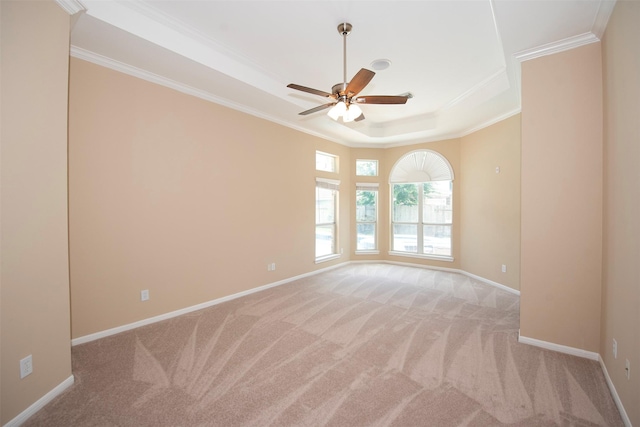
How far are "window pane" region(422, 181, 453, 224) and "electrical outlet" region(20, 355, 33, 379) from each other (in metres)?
6.35

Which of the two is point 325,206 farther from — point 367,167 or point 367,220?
point 367,167

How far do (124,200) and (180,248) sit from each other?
859mm

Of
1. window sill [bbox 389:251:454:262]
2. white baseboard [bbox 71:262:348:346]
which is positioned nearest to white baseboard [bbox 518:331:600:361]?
window sill [bbox 389:251:454:262]

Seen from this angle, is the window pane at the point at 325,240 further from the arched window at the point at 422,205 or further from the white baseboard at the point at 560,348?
the white baseboard at the point at 560,348

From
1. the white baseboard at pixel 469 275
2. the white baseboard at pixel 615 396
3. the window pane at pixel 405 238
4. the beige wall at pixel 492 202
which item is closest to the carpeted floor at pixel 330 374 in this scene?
the white baseboard at pixel 615 396

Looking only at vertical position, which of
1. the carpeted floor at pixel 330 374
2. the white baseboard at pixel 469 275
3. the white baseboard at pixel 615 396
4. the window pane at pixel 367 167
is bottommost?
the carpeted floor at pixel 330 374

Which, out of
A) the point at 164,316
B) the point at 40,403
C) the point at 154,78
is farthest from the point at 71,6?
the point at 164,316

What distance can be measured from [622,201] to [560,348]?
1540 millimetres

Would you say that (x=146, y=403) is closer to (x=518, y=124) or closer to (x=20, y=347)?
(x=20, y=347)

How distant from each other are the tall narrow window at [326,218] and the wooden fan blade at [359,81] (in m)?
3.14

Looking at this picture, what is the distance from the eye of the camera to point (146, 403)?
1.94 metres

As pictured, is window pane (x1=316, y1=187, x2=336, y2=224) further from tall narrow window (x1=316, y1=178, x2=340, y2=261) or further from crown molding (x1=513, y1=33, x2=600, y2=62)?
crown molding (x1=513, y1=33, x2=600, y2=62)

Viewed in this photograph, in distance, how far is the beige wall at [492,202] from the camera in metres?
4.48

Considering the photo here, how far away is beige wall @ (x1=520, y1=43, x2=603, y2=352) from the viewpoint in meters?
2.44
